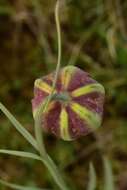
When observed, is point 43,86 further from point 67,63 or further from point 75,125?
point 67,63

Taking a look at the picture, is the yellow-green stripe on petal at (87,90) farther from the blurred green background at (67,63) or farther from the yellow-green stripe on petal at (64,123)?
the blurred green background at (67,63)

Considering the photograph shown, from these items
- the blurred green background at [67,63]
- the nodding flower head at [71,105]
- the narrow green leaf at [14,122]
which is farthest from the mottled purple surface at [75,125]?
the blurred green background at [67,63]

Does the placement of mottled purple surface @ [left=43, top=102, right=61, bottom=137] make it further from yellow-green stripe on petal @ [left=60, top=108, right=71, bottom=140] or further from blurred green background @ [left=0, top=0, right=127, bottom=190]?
blurred green background @ [left=0, top=0, right=127, bottom=190]

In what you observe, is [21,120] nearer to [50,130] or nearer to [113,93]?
[113,93]

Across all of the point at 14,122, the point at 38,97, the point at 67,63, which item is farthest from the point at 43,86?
the point at 67,63

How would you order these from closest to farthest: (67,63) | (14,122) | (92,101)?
(14,122)
(92,101)
(67,63)

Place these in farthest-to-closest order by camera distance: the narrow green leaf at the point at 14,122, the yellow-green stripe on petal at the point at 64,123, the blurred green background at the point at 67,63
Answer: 1. the blurred green background at the point at 67,63
2. the yellow-green stripe on petal at the point at 64,123
3. the narrow green leaf at the point at 14,122

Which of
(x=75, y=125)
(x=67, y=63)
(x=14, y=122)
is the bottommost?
(x=67, y=63)

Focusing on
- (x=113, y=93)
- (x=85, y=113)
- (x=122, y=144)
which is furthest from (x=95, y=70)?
(x=85, y=113)
